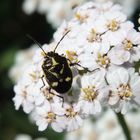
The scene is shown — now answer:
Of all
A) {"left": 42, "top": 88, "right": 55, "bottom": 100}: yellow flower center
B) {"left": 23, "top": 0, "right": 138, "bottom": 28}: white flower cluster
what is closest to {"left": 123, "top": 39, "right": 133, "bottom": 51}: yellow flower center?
{"left": 42, "top": 88, "right": 55, "bottom": 100}: yellow flower center

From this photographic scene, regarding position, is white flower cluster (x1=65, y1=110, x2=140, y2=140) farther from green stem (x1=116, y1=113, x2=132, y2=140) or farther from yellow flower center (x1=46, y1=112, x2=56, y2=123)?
yellow flower center (x1=46, y1=112, x2=56, y2=123)

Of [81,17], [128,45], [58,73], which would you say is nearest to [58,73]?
[58,73]

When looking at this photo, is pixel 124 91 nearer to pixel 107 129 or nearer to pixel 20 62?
pixel 107 129

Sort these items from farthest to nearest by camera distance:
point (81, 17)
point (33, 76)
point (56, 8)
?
point (56, 8) → point (81, 17) → point (33, 76)

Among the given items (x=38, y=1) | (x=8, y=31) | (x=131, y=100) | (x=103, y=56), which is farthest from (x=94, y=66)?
(x=8, y=31)

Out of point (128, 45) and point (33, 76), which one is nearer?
point (128, 45)

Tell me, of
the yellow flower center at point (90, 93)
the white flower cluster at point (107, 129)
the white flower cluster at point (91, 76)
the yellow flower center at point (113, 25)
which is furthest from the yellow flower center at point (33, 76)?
the white flower cluster at point (107, 129)

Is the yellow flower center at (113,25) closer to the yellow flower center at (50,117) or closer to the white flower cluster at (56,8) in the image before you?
the yellow flower center at (50,117)
